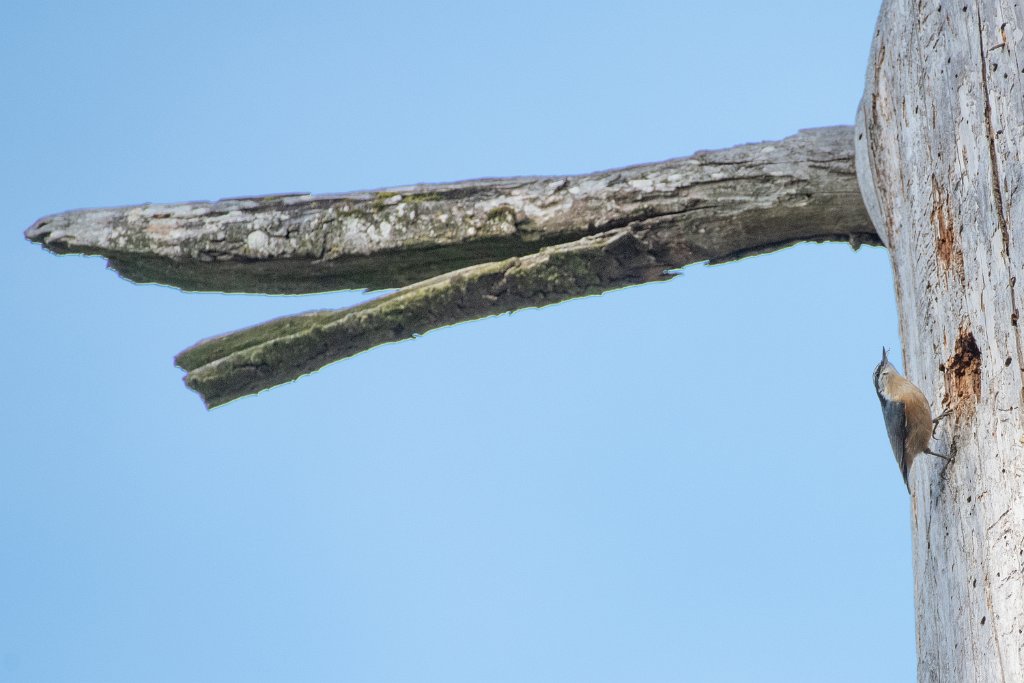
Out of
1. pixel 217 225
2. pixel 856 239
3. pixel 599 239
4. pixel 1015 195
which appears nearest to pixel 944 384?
pixel 1015 195

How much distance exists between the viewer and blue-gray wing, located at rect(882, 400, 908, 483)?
2289 mm

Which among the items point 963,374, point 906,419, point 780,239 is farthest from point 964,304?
point 780,239

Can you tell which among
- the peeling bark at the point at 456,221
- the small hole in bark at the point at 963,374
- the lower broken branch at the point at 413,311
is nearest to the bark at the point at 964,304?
the small hole in bark at the point at 963,374

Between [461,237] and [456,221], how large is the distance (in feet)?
0.15

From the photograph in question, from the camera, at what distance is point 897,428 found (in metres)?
2.32

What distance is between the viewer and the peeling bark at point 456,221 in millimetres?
2834

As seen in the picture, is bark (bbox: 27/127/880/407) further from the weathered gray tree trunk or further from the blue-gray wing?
the blue-gray wing

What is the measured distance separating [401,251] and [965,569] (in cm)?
165

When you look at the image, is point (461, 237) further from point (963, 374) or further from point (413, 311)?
point (963, 374)

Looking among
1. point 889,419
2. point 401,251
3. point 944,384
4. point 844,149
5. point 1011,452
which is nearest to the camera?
point 1011,452

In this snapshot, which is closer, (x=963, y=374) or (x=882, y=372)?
(x=963, y=374)

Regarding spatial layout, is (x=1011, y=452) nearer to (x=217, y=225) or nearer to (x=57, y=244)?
(x=217, y=225)

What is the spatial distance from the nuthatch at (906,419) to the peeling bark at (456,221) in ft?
1.89

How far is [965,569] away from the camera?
1956 millimetres
